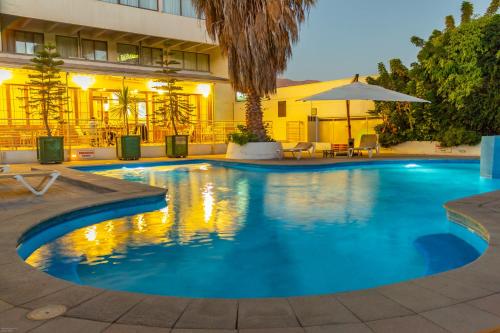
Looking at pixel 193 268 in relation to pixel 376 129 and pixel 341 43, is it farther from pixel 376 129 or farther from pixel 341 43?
pixel 341 43

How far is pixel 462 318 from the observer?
2.49m

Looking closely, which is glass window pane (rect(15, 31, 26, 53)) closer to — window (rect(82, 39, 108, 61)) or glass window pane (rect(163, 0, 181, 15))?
window (rect(82, 39, 108, 61))

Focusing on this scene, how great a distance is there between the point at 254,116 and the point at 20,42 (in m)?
12.3

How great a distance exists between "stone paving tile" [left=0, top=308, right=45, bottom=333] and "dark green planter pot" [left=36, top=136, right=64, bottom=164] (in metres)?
12.7

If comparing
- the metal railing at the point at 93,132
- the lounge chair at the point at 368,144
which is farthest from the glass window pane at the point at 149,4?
the lounge chair at the point at 368,144

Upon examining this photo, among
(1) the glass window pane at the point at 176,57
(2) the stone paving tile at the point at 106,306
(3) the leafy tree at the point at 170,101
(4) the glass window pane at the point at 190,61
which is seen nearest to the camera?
(2) the stone paving tile at the point at 106,306

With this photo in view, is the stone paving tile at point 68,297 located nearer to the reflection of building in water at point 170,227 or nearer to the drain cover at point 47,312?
the drain cover at point 47,312

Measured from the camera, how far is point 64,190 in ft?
27.8

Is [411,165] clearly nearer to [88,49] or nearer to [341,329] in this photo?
[341,329]

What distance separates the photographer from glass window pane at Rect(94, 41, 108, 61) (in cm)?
2206

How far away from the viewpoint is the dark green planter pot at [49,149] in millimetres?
14109

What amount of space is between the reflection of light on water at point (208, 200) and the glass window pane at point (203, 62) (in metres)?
16.6

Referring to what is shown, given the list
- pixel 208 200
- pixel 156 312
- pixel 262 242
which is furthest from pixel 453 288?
pixel 208 200

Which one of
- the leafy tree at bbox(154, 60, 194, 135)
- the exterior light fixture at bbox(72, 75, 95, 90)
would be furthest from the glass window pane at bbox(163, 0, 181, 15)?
the exterior light fixture at bbox(72, 75, 95, 90)
